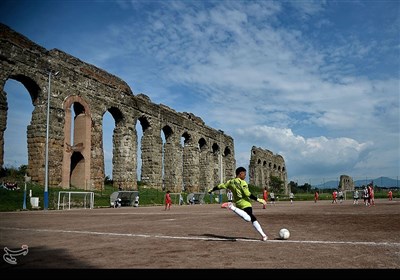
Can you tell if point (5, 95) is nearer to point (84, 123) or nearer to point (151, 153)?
point (84, 123)

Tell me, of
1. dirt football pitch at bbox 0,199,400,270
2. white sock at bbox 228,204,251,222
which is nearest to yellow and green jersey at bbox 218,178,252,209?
white sock at bbox 228,204,251,222

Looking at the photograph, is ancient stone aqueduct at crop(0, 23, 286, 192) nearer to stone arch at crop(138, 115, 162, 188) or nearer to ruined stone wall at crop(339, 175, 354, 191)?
stone arch at crop(138, 115, 162, 188)

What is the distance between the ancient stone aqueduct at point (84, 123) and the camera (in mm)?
25141

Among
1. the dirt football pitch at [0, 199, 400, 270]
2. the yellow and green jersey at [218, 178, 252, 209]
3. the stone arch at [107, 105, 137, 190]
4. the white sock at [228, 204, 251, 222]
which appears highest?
the stone arch at [107, 105, 137, 190]

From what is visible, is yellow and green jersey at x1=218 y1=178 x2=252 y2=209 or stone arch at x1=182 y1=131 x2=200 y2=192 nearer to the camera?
yellow and green jersey at x1=218 y1=178 x2=252 y2=209

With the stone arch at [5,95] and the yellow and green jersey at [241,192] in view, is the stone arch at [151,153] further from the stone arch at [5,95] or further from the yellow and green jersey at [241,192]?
the yellow and green jersey at [241,192]

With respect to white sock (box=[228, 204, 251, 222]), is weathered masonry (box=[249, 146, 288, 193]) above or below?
above

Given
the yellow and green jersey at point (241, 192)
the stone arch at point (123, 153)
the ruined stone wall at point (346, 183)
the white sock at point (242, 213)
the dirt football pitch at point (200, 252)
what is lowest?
the dirt football pitch at point (200, 252)

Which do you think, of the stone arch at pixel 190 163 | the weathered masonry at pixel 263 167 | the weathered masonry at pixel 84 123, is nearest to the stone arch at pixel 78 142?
the weathered masonry at pixel 84 123

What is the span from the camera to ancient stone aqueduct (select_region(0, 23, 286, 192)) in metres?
25.1

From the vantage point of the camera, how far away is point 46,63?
26188mm
